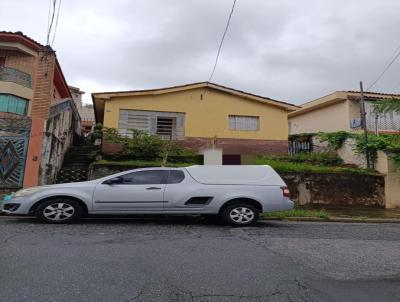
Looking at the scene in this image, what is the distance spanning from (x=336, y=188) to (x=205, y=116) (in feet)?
23.8

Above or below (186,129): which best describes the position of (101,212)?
below

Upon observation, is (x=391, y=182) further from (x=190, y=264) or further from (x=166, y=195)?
(x=190, y=264)

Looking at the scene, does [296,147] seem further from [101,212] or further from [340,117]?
[101,212]

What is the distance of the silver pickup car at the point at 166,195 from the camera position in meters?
7.27

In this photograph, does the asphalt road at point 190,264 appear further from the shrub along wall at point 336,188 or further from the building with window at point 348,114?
the building with window at point 348,114

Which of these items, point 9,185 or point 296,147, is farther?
point 296,147

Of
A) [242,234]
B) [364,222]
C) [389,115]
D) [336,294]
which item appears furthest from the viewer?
[389,115]

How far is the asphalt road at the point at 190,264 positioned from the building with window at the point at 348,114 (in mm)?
13174

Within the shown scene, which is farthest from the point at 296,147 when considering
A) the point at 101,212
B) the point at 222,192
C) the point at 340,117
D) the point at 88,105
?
the point at 88,105

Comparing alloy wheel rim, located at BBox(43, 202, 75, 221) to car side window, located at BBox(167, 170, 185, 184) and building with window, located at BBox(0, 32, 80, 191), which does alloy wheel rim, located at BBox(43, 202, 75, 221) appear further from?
building with window, located at BBox(0, 32, 80, 191)

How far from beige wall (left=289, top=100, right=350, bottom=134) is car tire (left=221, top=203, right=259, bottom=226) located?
13838mm

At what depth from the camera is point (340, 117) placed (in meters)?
19.9

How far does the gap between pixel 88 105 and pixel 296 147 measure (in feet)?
86.2

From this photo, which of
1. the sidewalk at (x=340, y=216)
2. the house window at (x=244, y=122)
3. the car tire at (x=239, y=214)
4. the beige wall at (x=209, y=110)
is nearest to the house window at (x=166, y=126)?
the beige wall at (x=209, y=110)
